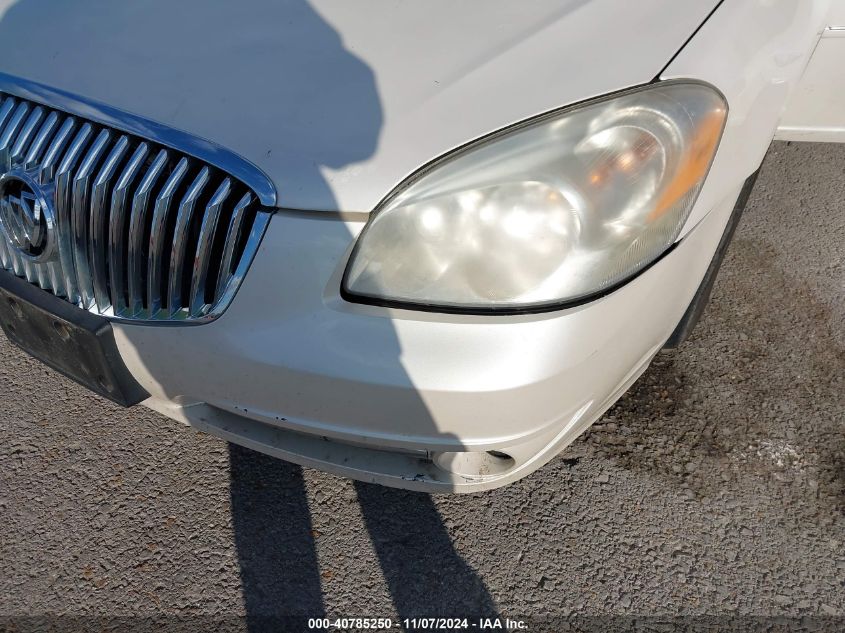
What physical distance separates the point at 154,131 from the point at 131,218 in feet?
0.62

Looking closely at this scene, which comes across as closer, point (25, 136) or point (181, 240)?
point (181, 240)

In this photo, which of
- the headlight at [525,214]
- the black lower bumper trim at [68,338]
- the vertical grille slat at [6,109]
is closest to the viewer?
the headlight at [525,214]

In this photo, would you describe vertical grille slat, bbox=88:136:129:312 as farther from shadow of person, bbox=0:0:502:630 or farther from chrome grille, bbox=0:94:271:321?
shadow of person, bbox=0:0:502:630

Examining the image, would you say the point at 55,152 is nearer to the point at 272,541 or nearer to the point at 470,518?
the point at 272,541

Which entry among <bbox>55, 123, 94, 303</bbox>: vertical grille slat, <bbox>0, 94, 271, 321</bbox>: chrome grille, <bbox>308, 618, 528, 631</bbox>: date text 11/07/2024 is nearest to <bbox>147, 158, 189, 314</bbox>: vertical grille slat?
<bbox>0, 94, 271, 321</bbox>: chrome grille

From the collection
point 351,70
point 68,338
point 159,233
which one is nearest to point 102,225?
point 159,233

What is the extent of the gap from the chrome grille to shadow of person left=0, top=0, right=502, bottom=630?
63mm

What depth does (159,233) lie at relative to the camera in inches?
59.8

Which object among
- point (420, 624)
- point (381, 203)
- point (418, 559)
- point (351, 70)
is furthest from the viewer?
point (418, 559)

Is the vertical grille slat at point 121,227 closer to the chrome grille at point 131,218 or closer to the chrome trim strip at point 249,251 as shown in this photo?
the chrome grille at point 131,218

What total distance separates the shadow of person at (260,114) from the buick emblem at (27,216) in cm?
24

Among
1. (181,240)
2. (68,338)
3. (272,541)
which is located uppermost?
(181,240)

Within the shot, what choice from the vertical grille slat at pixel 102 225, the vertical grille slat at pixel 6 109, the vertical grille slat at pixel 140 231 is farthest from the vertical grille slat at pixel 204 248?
the vertical grille slat at pixel 6 109

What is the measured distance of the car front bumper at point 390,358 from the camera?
4.55 feet
